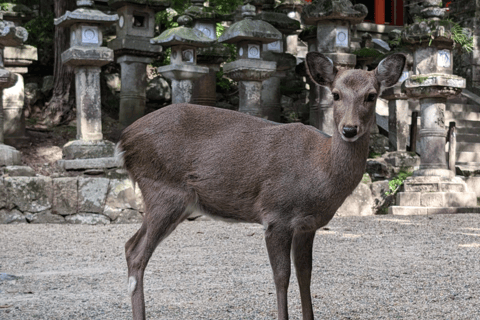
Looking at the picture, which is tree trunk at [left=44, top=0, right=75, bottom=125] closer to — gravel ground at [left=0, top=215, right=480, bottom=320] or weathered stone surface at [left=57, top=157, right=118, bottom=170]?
weathered stone surface at [left=57, top=157, right=118, bottom=170]

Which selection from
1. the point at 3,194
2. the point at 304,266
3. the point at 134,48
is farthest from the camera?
the point at 134,48

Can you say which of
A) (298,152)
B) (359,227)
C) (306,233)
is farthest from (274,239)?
(359,227)

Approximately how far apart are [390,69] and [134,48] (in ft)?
25.1

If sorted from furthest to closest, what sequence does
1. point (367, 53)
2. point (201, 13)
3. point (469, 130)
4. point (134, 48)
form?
1. point (469, 130)
2. point (367, 53)
3. point (201, 13)
4. point (134, 48)

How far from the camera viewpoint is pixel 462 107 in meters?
16.3

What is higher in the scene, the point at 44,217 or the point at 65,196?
the point at 65,196

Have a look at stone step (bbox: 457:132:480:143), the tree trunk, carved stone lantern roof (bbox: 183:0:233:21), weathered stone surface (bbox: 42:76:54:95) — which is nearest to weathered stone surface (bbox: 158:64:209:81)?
carved stone lantern roof (bbox: 183:0:233:21)

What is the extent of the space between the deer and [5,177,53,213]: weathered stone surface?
512 cm

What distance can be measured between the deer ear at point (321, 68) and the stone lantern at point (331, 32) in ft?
22.4

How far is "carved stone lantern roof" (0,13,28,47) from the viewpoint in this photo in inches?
349

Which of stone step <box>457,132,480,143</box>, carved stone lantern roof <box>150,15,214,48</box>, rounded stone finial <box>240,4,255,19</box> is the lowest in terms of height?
stone step <box>457,132,480,143</box>

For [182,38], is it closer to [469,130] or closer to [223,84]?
[223,84]

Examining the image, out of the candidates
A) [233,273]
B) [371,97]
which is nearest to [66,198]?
[233,273]

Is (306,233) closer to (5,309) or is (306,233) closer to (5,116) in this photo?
(5,309)
